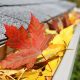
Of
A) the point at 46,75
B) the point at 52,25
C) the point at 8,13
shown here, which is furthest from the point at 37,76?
the point at 52,25

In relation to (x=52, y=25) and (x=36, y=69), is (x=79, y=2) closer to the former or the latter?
(x=52, y=25)

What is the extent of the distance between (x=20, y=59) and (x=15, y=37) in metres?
0.10

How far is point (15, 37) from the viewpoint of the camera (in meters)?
1.03

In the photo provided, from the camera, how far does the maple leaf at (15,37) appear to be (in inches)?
39.8

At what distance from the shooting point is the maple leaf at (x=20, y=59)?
960mm

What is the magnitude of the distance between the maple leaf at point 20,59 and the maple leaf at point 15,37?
1.4 inches

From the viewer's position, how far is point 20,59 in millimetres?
993

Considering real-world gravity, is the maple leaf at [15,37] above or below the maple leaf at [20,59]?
above

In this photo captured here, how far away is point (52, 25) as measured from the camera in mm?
1885

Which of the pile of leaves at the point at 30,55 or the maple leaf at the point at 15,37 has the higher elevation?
the maple leaf at the point at 15,37

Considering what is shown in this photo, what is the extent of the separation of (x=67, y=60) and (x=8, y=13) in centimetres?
41

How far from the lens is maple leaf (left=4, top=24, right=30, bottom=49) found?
1.01 metres

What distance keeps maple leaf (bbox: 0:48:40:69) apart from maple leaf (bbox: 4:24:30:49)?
0.03 metres

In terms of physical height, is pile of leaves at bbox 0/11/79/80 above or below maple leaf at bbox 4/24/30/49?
below
